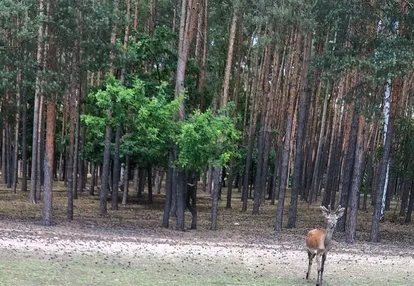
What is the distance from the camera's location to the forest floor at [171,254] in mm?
Result: 9938

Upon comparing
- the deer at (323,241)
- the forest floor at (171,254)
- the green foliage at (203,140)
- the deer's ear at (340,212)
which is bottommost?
the forest floor at (171,254)

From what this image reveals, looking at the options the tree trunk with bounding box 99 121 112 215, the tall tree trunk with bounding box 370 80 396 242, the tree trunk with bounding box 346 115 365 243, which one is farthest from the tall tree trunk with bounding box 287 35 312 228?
the tree trunk with bounding box 99 121 112 215

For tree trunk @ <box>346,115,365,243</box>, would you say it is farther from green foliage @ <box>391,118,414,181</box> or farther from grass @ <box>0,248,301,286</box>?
grass @ <box>0,248,301,286</box>

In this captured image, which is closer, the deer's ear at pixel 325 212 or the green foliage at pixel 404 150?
the deer's ear at pixel 325 212

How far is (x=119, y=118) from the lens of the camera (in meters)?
16.9

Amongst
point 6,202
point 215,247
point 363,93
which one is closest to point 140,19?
point 6,202

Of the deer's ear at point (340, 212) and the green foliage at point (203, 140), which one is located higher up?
the green foliage at point (203, 140)

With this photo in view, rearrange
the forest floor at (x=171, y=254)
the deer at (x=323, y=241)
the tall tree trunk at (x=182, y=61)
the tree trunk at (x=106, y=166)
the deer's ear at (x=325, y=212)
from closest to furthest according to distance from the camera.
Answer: the forest floor at (x=171, y=254) < the deer at (x=323, y=241) < the deer's ear at (x=325, y=212) < the tall tree trunk at (x=182, y=61) < the tree trunk at (x=106, y=166)

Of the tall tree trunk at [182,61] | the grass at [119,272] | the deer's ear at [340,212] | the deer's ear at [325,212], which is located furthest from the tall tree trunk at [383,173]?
the grass at [119,272]

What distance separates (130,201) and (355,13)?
18.2 meters

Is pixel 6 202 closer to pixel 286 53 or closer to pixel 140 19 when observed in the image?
pixel 140 19

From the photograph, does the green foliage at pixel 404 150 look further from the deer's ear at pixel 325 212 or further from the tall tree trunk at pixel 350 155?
the deer's ear at pixel 325 212

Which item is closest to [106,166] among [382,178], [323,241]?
[382,178]

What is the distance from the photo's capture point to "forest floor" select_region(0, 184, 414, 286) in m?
9.94
